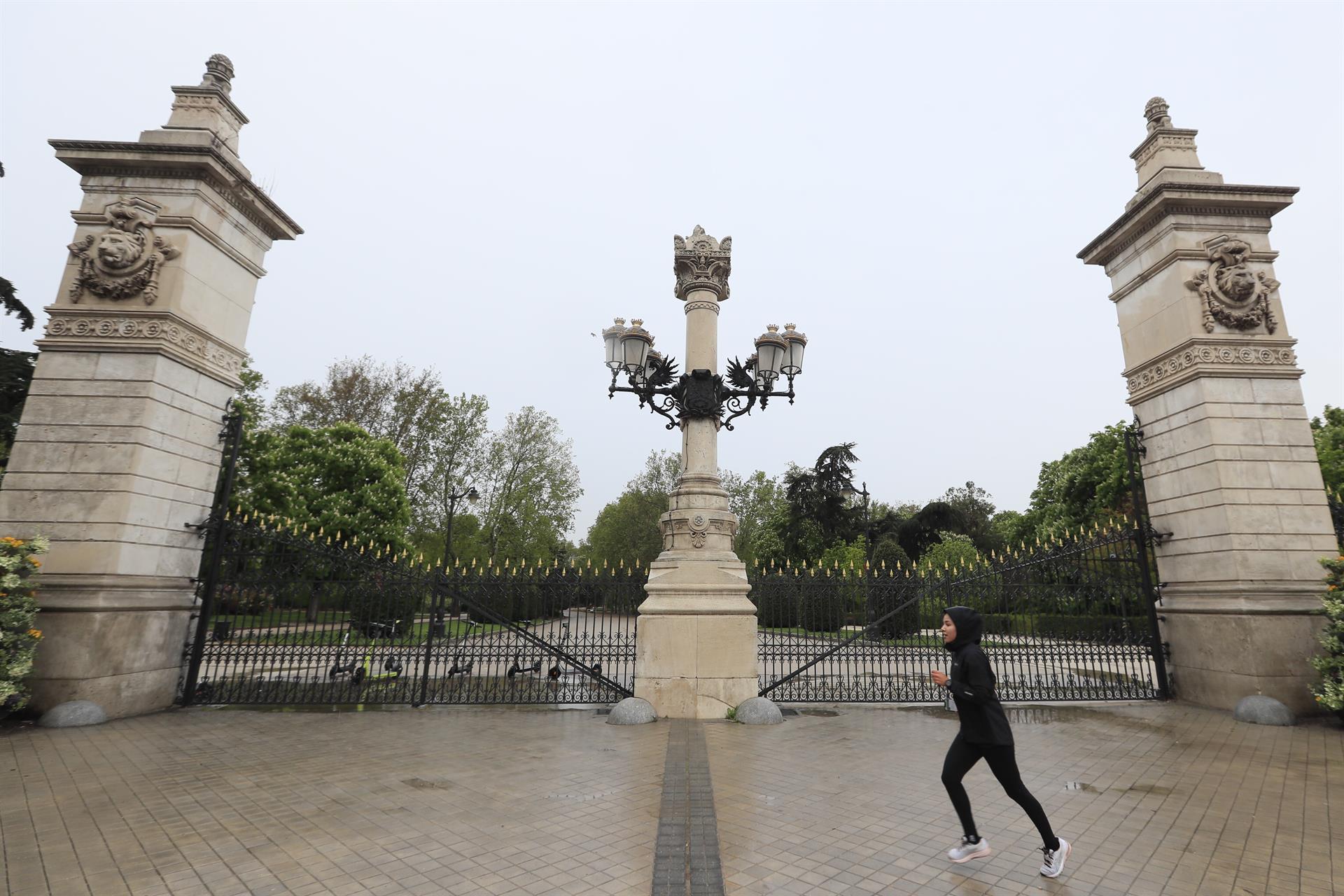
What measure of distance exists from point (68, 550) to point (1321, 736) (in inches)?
672

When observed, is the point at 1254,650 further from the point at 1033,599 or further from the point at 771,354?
the point at 771,354

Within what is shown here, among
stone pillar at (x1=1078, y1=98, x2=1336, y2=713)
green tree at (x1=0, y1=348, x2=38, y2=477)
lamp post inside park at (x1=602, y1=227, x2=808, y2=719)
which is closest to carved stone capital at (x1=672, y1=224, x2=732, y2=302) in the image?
lamp post inside park at (x1=602, y1=227, x2=808, y2=719)

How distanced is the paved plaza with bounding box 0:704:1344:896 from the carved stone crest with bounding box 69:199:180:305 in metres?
6.35

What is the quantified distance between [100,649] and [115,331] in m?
4.71

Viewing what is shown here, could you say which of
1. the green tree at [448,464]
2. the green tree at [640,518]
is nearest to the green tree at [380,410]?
the green tree at [448,464]

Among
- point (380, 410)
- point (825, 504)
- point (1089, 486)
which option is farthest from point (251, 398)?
point (1089, 486)

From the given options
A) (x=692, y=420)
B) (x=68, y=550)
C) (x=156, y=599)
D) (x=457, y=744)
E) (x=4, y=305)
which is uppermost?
(x=4, y=305)

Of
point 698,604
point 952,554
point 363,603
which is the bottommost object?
point 363,603

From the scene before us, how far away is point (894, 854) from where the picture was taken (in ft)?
14.8

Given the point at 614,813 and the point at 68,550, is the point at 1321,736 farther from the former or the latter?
the point at 68,550

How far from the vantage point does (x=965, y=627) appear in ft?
14.9

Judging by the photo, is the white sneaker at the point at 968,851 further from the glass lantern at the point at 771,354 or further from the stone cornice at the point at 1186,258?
the stone cornice at the point at 1186,258

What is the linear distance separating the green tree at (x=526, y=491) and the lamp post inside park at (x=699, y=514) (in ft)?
83.3

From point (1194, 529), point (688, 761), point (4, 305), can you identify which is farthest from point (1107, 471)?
point (4, 305)
